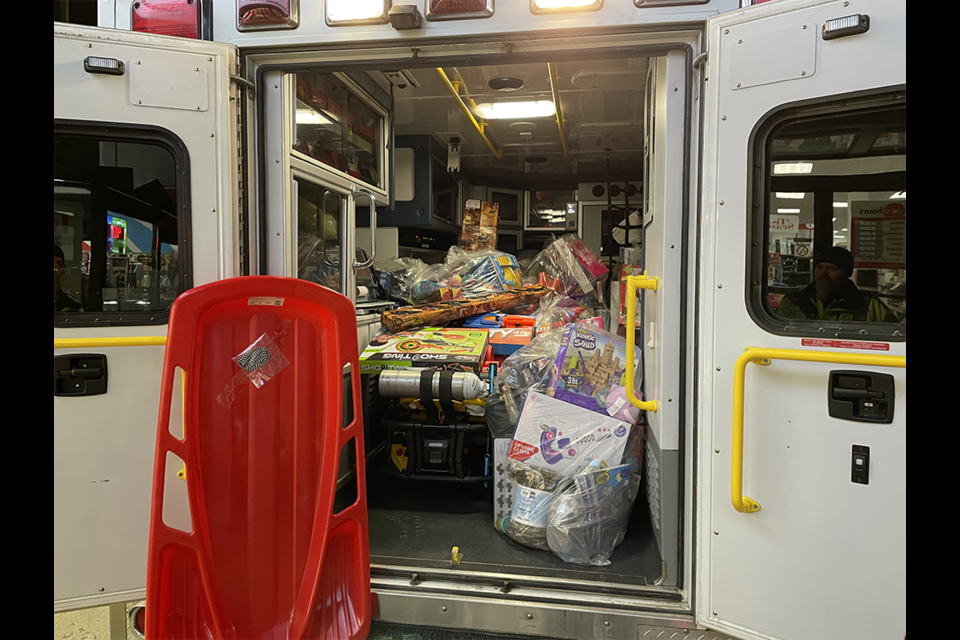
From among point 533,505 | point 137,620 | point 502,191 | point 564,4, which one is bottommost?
point 137,620

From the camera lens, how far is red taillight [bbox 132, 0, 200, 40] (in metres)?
1.98

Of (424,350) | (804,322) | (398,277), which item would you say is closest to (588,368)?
(424,350)

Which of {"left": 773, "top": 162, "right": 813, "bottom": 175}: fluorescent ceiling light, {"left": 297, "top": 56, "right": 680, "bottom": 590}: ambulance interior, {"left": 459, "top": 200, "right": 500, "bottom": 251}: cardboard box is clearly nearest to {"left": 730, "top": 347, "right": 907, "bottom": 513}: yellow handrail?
{"left": 297, "top": 56, "right": 680, "bottom": 590}: ambulance interior

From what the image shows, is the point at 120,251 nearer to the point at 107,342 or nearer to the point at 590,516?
the point at 107,342

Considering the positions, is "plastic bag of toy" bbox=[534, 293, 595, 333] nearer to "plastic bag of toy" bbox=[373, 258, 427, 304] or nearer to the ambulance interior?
the ambulance interior

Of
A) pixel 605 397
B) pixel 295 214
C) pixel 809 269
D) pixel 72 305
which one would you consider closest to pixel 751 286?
pixel 809 269

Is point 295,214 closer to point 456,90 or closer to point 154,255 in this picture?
point 154,255

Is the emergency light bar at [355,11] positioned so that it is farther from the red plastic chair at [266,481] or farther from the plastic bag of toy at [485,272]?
the plastic bag of toy at [485,272]

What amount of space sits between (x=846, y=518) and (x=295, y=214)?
7.93 feet

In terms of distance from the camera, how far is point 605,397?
8.93ft

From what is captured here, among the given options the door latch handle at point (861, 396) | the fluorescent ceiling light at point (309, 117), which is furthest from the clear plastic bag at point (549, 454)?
the fluorescent ceiling light at point (309, 117)

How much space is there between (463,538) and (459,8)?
7.69 ft

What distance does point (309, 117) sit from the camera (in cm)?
263

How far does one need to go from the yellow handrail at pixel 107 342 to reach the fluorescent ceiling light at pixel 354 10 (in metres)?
1.39
